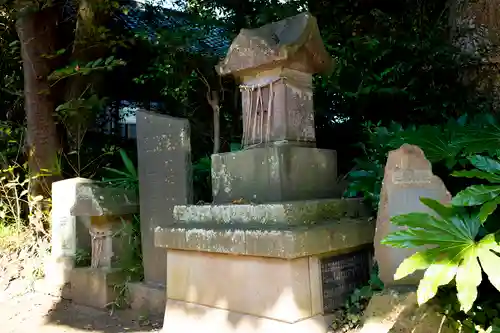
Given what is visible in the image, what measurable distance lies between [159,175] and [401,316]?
2.50 metres

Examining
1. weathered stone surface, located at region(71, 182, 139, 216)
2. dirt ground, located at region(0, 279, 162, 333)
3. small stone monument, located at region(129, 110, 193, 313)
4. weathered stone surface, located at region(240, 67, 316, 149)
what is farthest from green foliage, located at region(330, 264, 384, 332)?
weathered stone surface, located at region(71, 182, 139, 216)

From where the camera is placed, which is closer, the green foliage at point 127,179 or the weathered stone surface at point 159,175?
the weathered stone surface at point 159,175

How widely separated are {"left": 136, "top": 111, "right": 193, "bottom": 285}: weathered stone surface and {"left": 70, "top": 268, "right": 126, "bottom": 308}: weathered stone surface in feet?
1.25

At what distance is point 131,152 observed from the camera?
278 inches

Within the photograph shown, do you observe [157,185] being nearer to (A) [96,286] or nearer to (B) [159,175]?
(B) [159,175]

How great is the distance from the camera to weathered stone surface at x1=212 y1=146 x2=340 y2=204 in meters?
3.29

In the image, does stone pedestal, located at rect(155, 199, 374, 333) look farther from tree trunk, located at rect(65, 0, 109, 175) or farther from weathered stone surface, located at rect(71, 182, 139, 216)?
tree trunk, located at rect(65, 0, 109, 175)

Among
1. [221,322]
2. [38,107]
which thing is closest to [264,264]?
[221,322]

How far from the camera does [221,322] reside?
10.5 feet

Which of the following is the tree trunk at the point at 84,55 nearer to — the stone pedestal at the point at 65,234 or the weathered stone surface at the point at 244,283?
the stone pedestal at the point at 65,234

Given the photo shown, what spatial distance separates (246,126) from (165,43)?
9.38 feet

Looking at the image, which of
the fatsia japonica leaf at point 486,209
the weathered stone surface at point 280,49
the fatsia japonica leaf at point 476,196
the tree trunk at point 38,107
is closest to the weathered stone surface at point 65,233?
the tree trunk at point 38,107

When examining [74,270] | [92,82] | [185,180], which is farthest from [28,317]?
[92,82]

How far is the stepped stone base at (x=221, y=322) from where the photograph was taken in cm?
290
